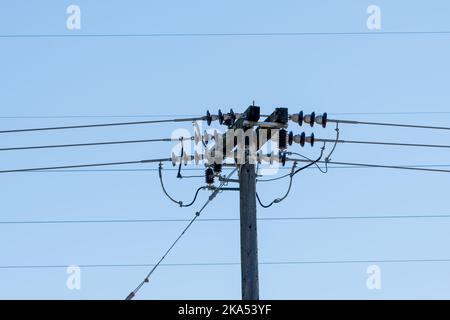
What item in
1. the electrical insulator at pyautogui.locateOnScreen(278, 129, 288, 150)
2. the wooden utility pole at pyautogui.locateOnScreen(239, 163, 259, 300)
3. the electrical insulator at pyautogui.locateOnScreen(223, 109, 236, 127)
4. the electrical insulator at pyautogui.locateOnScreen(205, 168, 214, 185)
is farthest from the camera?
the electrical insulator at pyautogui.locateOnScreen(205, 168, 214, 185)

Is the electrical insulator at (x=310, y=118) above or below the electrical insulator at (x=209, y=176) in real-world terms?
above

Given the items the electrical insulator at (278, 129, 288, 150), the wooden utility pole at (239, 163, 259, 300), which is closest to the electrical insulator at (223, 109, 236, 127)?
the wooden utility pole at (239, 163, 259, 300)

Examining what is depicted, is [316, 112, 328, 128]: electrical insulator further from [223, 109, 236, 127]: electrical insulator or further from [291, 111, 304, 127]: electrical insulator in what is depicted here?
[223, 109, 236, 127]: electrical insulator

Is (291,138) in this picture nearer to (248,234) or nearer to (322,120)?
(322,120)

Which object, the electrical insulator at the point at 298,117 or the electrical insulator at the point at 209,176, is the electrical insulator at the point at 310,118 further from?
the electrical insulator at the point at 209,176

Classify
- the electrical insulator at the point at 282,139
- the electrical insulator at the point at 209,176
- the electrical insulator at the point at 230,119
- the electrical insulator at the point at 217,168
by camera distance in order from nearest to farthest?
the electrical insulator at the point at 282,139
the electrical insulator at the point at 230,119
the electrical insulator at the point at 217,168
the electrical insulator at the point at 209,176

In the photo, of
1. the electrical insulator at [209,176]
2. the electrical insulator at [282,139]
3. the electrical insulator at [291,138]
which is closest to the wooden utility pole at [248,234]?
the electrical insulator at [282,139]

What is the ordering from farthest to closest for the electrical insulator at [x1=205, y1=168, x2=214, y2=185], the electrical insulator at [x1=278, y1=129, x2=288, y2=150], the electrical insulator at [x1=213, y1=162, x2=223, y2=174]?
the electrical insulator at [x1=205, y1=168, x2=214, y2=185] < the electrical insulator at [x1=213, y1=162, x2=223, y2=174] < the electrical insulator at [x1=278, y1=129, x2=288, y2=150]
